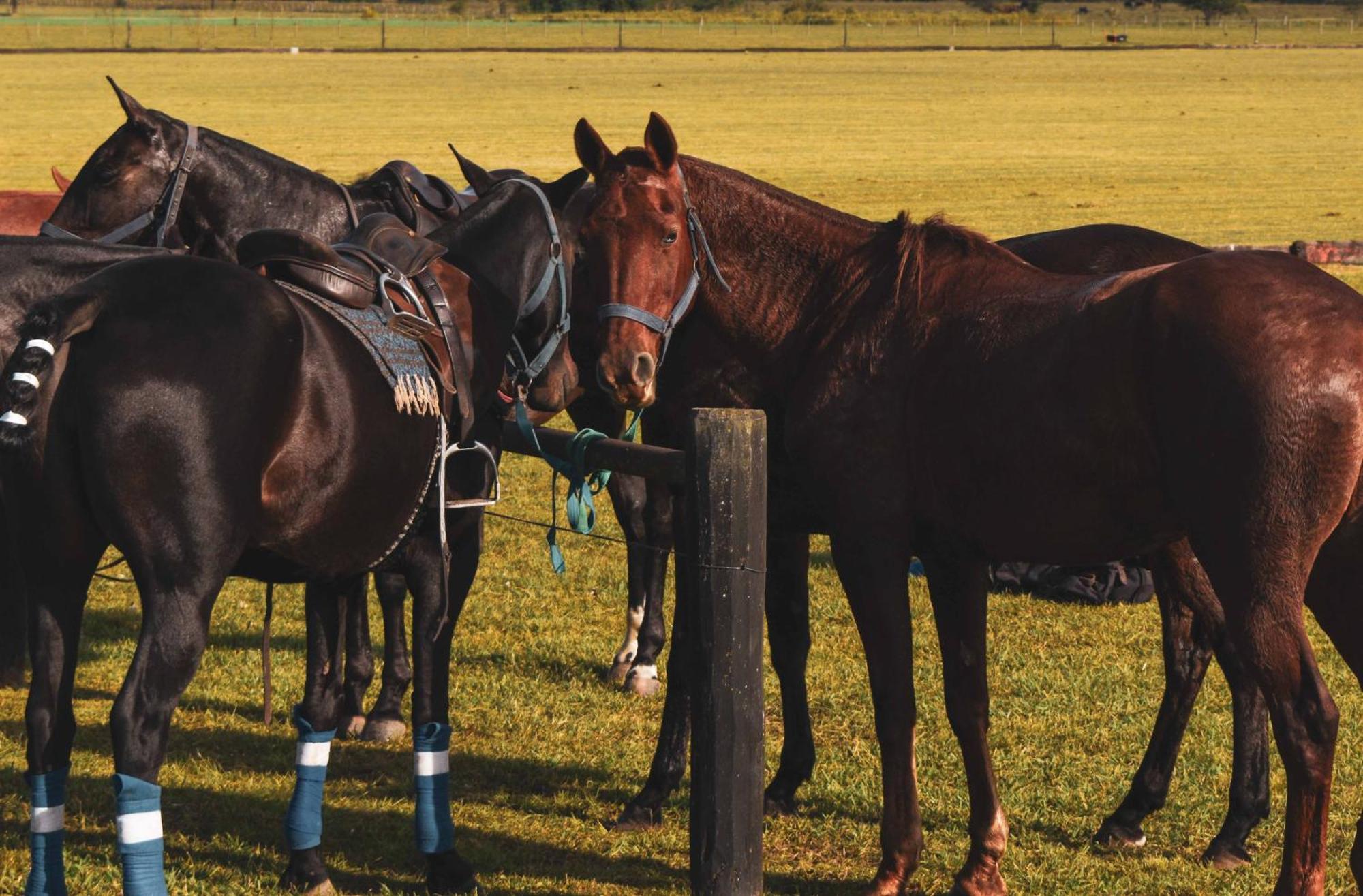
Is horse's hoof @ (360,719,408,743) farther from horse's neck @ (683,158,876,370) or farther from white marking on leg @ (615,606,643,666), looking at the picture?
horse's neck @ (683,158,876,370)

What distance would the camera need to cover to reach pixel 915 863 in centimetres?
505

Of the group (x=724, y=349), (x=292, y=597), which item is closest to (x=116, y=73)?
(x=292, y=597)

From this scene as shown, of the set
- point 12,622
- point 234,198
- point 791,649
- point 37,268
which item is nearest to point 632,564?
point 791,649

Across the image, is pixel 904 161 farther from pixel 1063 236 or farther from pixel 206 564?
pixel 206 564

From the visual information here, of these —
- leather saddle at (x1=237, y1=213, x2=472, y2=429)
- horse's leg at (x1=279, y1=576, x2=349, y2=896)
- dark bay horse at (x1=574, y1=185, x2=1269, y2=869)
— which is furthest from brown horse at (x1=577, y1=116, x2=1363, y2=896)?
horse's leg at (x1=279, y1=576, x2=349, y2=896)

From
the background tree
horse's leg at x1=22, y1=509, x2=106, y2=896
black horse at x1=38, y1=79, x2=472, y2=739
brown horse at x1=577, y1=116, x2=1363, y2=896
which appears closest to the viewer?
brown horse at x1=577, y1=116, x2=1363, y2=896

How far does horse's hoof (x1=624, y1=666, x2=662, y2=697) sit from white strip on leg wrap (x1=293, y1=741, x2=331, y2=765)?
8.30 feet

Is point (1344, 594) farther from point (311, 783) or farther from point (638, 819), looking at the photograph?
point (311, 783)

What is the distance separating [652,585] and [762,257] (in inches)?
107

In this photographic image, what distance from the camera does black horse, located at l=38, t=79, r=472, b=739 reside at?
7117 millimetres

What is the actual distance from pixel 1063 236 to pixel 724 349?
5.69 ft

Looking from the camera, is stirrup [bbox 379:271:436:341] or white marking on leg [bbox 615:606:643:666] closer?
stirrup [bbox 379:271:436:341]

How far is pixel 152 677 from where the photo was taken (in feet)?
13.7

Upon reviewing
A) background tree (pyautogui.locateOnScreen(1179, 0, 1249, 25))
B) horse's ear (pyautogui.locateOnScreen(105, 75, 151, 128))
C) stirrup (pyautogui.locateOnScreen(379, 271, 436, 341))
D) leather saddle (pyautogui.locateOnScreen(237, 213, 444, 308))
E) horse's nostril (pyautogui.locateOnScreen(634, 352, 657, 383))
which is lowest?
horse's nostril (pyautogui.locateOnScreen(634, 352, 657, 383))
